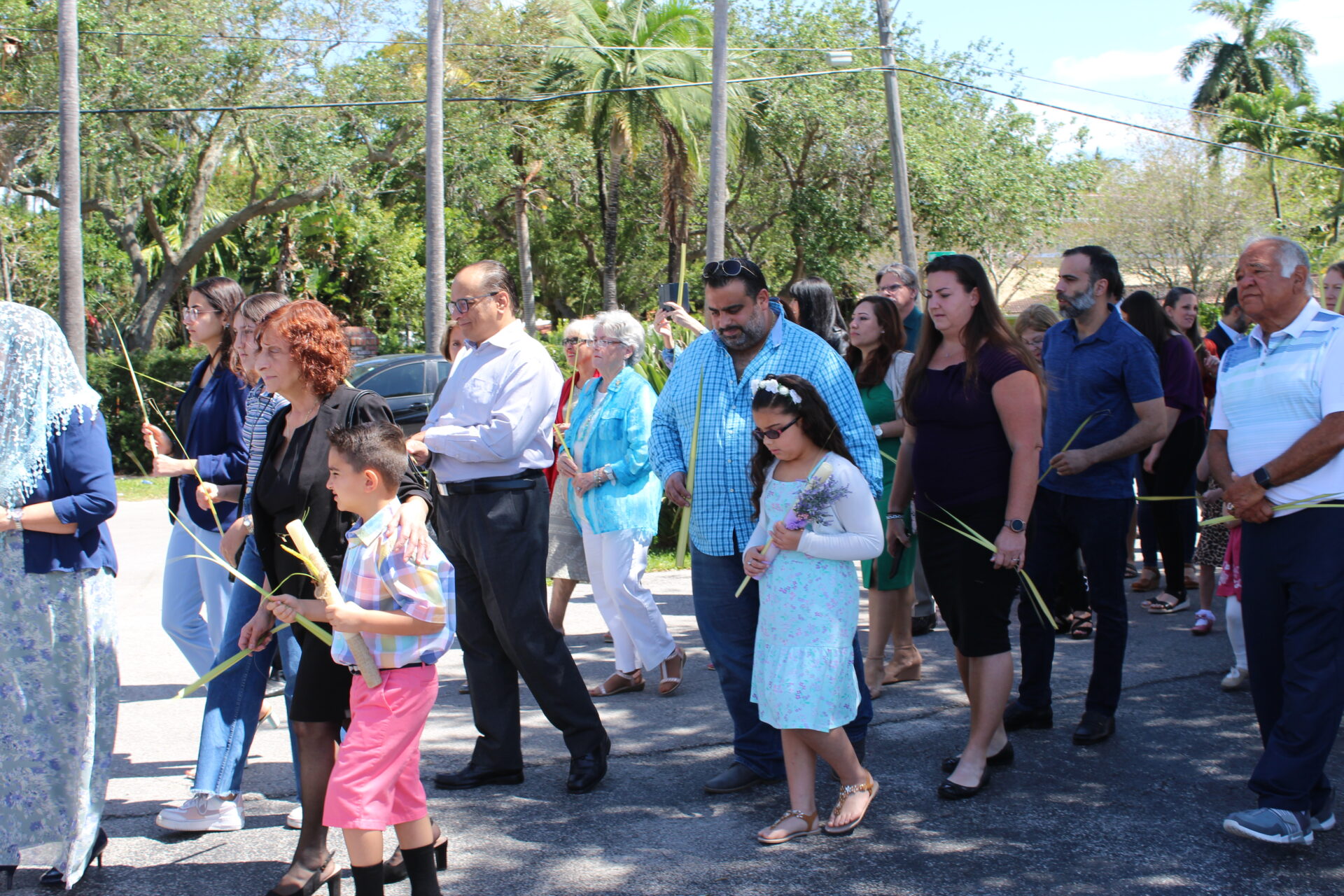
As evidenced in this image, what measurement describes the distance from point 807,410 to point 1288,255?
1.70 meters

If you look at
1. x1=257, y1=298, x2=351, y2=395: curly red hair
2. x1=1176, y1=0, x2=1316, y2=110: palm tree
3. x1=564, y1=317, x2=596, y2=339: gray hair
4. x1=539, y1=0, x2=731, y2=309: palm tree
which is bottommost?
x1=257, y1=298, x2=351, y2=395: curly red hair

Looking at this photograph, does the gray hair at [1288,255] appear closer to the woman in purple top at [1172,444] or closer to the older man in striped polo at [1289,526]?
the older man in striped polo at [1289,526]

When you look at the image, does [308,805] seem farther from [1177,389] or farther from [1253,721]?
[1177,389]

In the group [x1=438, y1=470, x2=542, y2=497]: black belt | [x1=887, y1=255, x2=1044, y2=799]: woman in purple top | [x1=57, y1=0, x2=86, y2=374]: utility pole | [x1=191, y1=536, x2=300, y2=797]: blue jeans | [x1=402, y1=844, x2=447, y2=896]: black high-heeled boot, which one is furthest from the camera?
[x1=57, y1=0, x2=86, y2=374]: utility pole

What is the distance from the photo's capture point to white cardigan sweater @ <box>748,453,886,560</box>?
381cm

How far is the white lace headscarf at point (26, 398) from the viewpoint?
3.44m

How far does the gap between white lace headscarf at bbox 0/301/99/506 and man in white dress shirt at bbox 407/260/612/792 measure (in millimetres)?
1216

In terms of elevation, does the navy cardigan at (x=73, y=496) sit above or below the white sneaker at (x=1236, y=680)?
above

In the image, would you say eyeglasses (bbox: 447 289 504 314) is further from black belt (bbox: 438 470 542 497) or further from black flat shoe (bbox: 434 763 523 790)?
black flat shoe (bbox: 434 763 523 790)

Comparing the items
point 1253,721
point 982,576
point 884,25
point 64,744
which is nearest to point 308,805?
point 64,744

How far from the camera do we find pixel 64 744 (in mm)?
3572

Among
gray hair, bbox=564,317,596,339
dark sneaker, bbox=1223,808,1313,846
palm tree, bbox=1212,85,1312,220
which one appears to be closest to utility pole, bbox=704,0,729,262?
gray hair, bbox=564,317,596,339

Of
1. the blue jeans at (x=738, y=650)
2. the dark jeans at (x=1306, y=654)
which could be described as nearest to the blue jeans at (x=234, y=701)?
the blue jeans at (x=738, y=650)

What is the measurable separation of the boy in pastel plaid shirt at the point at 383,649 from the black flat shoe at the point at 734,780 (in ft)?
4.36
